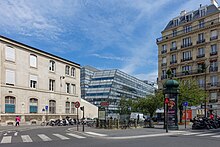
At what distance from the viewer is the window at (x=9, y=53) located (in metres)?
41.0

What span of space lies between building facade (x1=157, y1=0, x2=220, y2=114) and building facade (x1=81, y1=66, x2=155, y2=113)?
88.2 feet

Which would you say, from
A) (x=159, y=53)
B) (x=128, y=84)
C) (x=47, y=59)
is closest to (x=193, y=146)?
(x=47, y=59)

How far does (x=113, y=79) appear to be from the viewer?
92875 mm

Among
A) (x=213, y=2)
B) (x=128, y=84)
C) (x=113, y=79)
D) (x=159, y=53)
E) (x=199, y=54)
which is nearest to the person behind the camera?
(x=199, y=54)

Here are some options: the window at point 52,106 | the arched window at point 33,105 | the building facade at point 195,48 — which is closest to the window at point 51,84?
the window at point 52,106

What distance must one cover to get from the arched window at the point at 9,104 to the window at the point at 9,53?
605 cm

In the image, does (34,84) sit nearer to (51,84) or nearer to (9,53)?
(51,84)

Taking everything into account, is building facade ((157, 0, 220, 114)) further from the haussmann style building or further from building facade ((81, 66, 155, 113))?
building facade ((81, 66, 155, 113))

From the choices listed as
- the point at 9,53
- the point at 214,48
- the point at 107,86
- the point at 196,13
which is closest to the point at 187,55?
the point at 214,48

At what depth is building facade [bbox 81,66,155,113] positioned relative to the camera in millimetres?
89519

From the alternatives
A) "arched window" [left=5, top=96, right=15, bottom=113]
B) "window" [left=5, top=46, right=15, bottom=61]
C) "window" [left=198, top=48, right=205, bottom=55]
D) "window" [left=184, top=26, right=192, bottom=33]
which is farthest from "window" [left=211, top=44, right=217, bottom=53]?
"arched window" [left=5, top=96, right=15, bottom=113]

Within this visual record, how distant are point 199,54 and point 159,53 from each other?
451 inches

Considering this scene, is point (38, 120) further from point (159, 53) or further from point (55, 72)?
point (159, 53)

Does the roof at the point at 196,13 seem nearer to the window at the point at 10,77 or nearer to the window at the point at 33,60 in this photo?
the window at the point at 33,60
